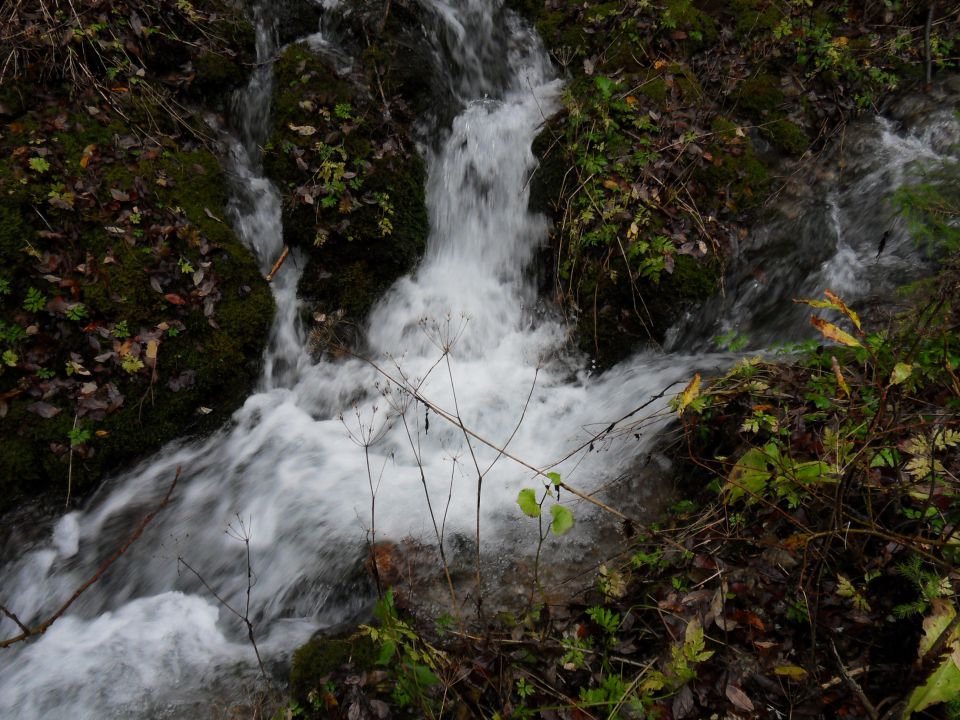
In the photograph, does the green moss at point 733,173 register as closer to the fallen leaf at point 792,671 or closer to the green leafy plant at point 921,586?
the green leafy plant at point 921,586

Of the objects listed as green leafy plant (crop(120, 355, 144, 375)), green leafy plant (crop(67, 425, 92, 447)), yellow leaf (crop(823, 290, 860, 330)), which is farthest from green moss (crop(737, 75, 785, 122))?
green leafy plant (crop(67, 425, 92, 447))

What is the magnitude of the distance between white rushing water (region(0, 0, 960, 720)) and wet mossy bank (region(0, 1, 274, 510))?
1.17 feet

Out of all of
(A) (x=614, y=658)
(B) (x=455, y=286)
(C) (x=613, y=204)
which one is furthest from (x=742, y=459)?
(B) (x=455, y=286)

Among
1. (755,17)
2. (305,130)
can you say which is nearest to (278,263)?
Answer: (305,130)

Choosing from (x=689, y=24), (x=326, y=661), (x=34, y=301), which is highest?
(x=689, y=24)

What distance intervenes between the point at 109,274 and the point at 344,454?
2699 millimetres

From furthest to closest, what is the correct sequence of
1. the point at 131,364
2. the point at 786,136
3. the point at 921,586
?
1. the point at 786,136
2. the point at 131,364
3. the point at 921,586

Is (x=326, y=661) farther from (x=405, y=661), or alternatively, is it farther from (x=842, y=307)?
(x=842, y=307)

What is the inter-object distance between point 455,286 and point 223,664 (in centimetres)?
416

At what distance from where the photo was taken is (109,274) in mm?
5059

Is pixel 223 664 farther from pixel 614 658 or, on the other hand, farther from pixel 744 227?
pixel 744 227

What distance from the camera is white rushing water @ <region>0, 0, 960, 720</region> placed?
148 inches

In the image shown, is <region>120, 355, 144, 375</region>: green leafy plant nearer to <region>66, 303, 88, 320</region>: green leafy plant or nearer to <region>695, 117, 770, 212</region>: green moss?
<region>66, 303, 88, 320</region>: green leafy plant

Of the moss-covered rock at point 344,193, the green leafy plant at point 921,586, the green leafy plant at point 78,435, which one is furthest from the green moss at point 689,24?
the green leafy plant at point 78,435
